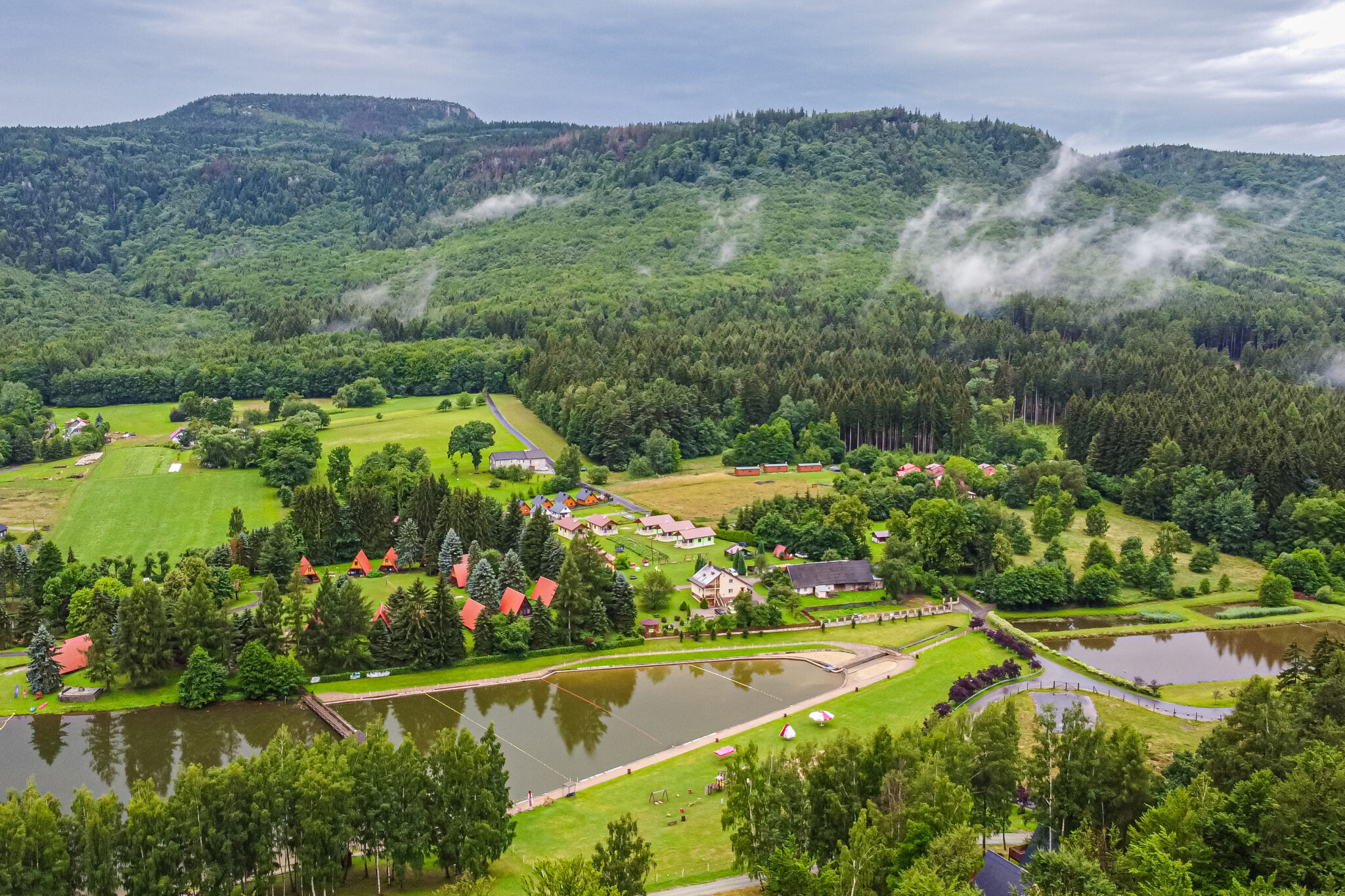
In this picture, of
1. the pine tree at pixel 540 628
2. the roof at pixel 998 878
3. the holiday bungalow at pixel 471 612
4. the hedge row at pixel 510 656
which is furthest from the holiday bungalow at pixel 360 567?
the roof at pixel 998 878

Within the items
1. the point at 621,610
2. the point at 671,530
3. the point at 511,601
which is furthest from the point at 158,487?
the point at 621,610

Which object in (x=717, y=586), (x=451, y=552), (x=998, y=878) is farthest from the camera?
(x=451, y=552)

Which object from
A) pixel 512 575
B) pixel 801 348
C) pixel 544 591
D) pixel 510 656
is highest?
pixel 801 348

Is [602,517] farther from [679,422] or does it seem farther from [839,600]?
[679,422]

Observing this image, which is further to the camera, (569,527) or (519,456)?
(519,456)

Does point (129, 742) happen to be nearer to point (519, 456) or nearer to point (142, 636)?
point (142, 636)

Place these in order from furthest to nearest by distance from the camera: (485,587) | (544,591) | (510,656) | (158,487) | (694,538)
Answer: (158,487) → (694,538) → (544,591) → (485,587) → (510,656)
